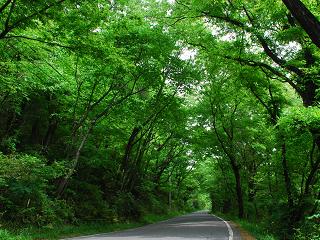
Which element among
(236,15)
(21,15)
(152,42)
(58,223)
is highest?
(152,42)

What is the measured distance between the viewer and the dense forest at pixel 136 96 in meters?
11.0

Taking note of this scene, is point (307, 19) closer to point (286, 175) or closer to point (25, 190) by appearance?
point (286, 175)

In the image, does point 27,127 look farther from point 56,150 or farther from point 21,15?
point 21,15

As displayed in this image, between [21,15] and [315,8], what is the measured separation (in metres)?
8.71

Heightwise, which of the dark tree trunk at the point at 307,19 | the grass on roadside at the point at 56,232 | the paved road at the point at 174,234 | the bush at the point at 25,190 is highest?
the dark tree trunk at the point at 307,19

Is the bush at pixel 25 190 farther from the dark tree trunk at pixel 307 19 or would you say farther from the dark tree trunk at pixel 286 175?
the dark tree trunk at pixel 307 19

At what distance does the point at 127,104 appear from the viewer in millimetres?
22750

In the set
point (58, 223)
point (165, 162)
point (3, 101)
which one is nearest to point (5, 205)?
point (58, 223)

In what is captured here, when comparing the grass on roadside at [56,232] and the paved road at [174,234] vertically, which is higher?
the grass on roadside at [56,232]

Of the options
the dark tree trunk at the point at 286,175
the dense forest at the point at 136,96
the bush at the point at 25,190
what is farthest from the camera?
the dark tree trunk at the point at 286,175

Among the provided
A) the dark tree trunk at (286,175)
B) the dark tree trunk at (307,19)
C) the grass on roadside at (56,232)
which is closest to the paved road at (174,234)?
the grass on roadside at (56,232)

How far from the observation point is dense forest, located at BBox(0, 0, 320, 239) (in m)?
11.0

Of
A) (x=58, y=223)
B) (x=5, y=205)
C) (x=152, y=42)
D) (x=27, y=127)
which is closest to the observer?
(x=5, y=205)

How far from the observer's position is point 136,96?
23.3 metres
